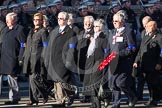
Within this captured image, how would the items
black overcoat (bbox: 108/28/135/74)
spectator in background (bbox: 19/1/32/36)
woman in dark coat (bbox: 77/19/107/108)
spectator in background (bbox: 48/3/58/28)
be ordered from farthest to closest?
spectator in background (bbox: 19/1/32/36)
spectator in background (bbox: 48/3/58/28)
black overcoat (bbox: 108/28/135/74)
woman in dark coat (bbox: 77/19/107/108)

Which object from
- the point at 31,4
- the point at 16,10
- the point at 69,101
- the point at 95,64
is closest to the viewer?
the point at 95,64

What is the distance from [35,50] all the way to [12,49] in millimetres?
564

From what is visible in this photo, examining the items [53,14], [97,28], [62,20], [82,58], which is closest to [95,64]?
[97,28]

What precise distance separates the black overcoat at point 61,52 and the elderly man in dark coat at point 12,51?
29.8 inches

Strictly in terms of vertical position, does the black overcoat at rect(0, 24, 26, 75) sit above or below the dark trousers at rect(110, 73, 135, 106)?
above

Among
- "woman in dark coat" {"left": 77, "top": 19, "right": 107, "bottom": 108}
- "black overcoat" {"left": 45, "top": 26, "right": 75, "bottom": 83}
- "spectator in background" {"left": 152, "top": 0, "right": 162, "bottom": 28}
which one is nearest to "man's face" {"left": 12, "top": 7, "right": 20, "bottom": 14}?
"spectator in background" {"left": 152, "top": 0, "right": 162, "bottom": 28}

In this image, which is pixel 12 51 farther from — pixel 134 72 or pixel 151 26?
pixel 151 26

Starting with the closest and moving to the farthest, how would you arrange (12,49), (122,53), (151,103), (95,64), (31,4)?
(95,64) < (122,53) < (151,103) < (12,49) < (31,4)

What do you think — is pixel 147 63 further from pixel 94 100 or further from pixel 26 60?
pixel 26 60

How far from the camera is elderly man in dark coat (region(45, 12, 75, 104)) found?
42.3ft

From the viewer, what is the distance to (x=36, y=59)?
13.2m

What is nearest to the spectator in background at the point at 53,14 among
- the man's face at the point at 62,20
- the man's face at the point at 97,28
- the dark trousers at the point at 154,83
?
the man's face at the point at 62,20

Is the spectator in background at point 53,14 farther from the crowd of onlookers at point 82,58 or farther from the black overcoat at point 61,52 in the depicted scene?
the black overcoat at point 61,52

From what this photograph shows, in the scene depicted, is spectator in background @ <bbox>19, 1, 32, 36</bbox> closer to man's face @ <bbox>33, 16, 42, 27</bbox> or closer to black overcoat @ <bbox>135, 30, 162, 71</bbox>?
man's face @ <bbox>33, 16, 42, 27</bbox>
